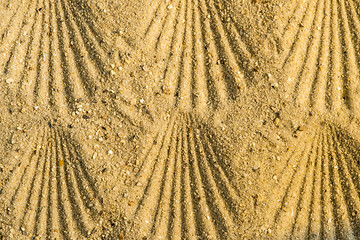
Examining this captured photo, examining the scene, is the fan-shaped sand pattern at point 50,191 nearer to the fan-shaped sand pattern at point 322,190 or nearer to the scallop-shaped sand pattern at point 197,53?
the scallop-shaped sand pattern at point 197,53

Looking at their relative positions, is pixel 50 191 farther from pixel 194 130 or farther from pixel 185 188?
pixel 194 130

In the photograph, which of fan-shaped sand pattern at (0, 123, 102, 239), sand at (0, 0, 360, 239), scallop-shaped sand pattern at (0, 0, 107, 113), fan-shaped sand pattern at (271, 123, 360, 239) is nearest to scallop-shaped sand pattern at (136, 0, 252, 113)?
sand at (0, 0, 360, 239)

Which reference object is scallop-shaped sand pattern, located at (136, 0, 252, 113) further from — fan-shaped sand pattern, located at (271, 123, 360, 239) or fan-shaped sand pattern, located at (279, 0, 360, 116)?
fan-shaped sand pattern, located at (271, 123, 360, 239)

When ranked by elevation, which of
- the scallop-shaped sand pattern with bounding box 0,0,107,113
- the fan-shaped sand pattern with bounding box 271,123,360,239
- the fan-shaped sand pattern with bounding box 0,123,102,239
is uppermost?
the scallop-shaped sand pattern with bounding box 0,0,107,113

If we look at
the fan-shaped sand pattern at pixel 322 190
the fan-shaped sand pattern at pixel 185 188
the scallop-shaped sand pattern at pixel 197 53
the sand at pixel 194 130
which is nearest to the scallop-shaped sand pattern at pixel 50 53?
the sand at pixel 194 130

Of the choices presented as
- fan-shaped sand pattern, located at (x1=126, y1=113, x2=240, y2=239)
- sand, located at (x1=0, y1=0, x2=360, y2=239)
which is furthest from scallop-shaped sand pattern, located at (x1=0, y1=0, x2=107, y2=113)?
fan-shaped sand pattern, located at (x1=126, y1=113, x2=240, y2=239)

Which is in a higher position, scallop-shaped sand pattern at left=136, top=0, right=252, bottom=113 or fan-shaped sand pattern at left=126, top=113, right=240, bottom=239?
scallop-shaped sand pattern at left=136, top=0, right=252, bottom=113

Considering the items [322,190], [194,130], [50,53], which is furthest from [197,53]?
[322,190]

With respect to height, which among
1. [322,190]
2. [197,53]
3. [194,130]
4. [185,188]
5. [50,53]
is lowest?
[185,188]
